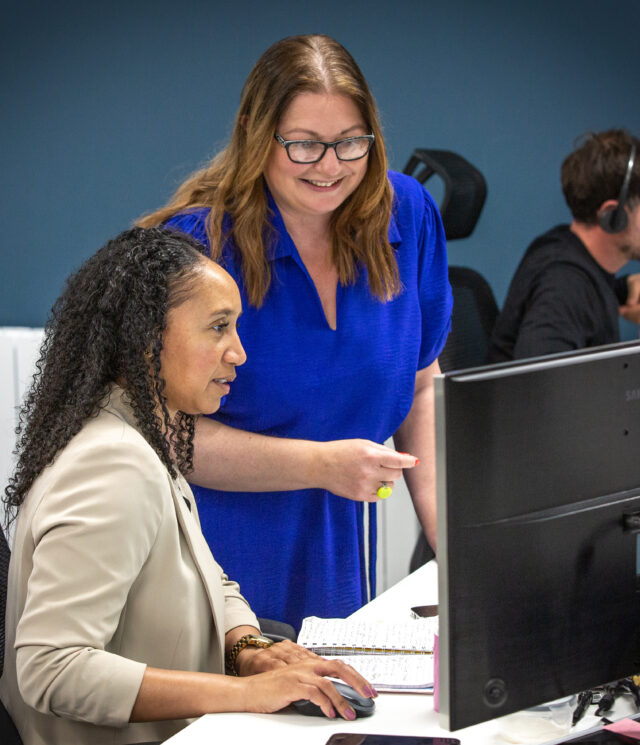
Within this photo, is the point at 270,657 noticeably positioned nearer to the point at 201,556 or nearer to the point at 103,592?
the point at 201,556

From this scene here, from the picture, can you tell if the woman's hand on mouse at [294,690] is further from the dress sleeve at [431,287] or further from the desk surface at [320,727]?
the dress sleeve at [431,287]

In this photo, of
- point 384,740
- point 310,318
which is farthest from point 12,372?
point 384,740

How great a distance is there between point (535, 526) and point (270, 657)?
574mm

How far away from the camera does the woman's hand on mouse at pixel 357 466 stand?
158cm

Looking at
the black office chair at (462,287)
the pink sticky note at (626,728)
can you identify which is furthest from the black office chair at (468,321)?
the pink sticky note at (626,728)

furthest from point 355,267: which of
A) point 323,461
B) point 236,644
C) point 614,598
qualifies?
point 614,598

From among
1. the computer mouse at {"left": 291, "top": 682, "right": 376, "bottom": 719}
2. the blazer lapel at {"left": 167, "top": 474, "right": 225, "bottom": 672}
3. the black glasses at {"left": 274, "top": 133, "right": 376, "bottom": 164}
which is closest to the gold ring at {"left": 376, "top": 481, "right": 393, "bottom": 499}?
the blazer lapel at {"left": 167, "top": 474, "right": 225, "bottom": 672}

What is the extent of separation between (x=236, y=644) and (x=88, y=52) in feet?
8.37

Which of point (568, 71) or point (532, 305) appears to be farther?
point (568, 71)

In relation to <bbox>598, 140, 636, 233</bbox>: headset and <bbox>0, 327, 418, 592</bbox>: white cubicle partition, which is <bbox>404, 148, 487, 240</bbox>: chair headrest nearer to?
<bbox>598, 140, 636, 233</bbox>: headset

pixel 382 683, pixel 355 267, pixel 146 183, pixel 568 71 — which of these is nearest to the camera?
pixel 382 683

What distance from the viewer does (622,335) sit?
3.34m

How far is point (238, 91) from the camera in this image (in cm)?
344

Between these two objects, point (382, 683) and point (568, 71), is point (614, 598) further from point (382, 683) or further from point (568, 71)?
point (568, 71)
